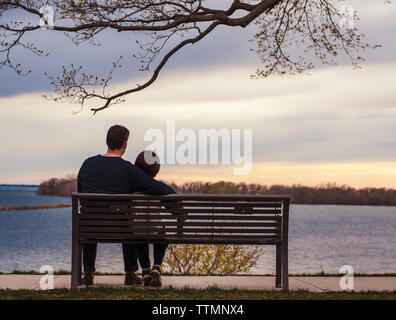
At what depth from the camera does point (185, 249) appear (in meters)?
14.5

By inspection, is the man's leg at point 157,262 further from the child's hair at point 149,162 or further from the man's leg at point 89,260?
the child's hair at point 149,162

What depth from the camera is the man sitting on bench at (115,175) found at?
734 cm

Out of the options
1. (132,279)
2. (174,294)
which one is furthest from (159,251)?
(174,294)

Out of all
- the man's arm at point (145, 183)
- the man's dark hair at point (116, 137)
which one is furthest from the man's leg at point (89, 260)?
the man's dark hair at point (116, 137)

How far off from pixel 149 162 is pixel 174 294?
4.96ft

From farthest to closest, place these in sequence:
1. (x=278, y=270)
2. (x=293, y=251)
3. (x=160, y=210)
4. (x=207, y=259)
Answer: (x=293, y=251) < (x=207, y=259) < (x=278, y=270) < (x=160, y=210)

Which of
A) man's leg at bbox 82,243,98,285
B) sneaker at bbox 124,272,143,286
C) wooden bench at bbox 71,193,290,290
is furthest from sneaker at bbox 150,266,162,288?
man's leg at bbox 82,243,98,285

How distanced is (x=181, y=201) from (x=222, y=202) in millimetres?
460

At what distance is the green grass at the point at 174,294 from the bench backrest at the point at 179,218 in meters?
0.55

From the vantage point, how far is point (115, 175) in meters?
7.37

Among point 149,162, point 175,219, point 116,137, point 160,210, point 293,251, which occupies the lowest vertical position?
point 293,251

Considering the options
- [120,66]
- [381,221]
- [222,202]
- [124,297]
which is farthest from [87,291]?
[381,221]

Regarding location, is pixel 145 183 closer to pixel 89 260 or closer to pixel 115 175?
pixel 115 175

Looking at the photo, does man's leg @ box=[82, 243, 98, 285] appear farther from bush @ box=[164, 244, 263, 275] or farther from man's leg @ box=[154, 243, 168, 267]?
bush @ box=[164, 244, 263, 275]
